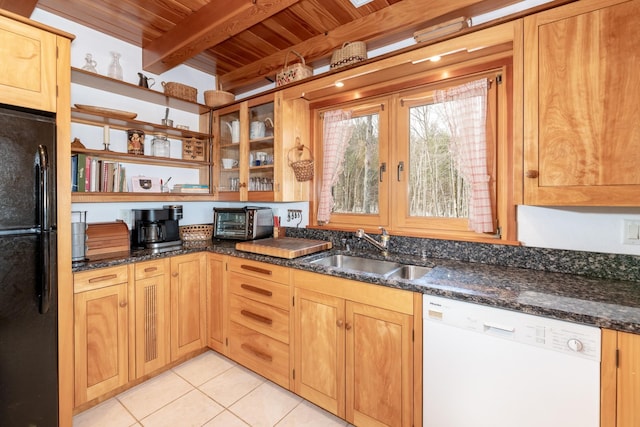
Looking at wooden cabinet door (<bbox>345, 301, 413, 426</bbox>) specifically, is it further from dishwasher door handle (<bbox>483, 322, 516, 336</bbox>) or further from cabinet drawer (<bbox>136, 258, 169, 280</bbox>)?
cabinet drawer (<bbox>136, 258, 169, 280</bbox>)

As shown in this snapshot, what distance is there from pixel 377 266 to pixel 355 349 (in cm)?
59

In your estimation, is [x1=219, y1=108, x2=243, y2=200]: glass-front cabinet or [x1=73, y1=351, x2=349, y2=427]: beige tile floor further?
[x1=219, y1=108, x2=243, y2=200]: glass-front cabinet

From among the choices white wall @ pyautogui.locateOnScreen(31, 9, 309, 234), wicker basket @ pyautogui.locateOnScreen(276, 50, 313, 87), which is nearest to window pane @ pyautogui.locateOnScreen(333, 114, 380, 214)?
white wall @ pyautogui.locateOnScreen(31, 9, 309, 234)

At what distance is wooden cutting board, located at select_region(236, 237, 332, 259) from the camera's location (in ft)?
6.32

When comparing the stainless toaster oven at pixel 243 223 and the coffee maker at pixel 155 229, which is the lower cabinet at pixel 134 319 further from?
the stainless toaster oven at pixel 243 223

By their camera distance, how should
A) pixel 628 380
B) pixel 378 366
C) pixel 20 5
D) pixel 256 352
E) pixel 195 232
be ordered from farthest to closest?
pixel 195 232 < pixel 256 352 < pixel 20 5 < pixel 378 366 < pixel 628 380

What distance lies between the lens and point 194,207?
2.86m

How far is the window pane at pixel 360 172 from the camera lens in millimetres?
2244

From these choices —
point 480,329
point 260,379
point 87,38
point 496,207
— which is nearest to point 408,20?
point 496,207

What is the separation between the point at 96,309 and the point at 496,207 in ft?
8.23

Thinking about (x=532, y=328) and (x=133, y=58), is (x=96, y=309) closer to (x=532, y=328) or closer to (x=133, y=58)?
(x=133, y=58)

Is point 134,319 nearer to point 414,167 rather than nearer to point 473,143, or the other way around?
point 414,167

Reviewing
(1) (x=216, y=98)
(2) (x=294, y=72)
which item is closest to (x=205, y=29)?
(2) (x=294, y=72)

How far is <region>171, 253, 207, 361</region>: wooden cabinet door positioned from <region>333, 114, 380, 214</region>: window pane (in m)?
1.24
